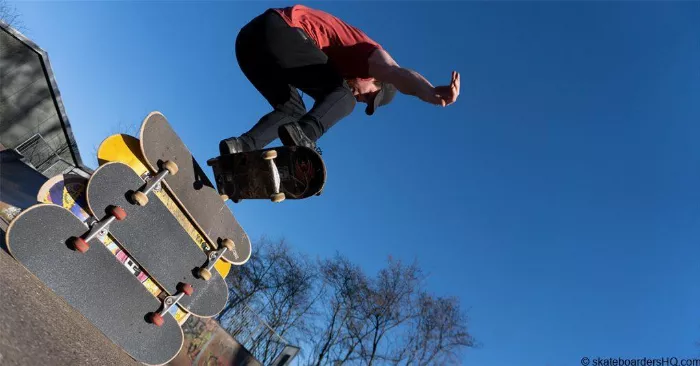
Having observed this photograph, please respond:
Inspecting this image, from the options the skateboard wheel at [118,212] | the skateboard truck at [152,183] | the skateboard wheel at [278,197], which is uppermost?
the skateboard wheel at [278,197]

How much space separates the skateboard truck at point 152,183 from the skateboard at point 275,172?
30 cm

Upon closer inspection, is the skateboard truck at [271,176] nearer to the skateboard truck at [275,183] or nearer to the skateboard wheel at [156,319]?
the skateboard truck at [275,183]

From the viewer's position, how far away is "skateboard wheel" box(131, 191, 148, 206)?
321 centimetres

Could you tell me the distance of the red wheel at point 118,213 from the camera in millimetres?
3166

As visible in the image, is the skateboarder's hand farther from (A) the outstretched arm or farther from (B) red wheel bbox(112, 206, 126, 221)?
(B) red wheel bbox(112, 206, 126, 221)

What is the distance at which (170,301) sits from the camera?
11.9 ft

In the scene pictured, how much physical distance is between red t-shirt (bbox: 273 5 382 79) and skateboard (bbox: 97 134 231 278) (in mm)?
1548

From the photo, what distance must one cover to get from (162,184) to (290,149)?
1.16m

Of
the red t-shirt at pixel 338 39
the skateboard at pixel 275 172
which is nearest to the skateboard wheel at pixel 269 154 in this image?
the skateboard at pixel 275 172

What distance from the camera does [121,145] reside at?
3387 mm

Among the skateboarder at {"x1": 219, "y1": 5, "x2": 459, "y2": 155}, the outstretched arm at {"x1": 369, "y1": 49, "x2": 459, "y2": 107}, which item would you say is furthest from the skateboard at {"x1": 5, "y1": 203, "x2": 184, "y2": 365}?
the outstretched arm at {"x1": 369, "y1": 49, "x2": 459, "y2": 107}

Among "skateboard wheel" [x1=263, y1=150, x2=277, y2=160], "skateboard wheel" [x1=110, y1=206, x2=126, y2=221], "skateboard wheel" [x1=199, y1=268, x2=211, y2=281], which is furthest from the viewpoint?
"skateboard wheel" [x1=199, y1=268, x2=211, y2=281]

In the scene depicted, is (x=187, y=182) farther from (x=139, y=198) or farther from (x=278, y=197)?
(x=278, y=197)

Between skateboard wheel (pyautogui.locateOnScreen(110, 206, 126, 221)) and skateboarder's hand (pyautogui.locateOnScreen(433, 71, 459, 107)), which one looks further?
skateboard wheel (pyautogui.locateOnScreen(110, 206, 126, 221))
